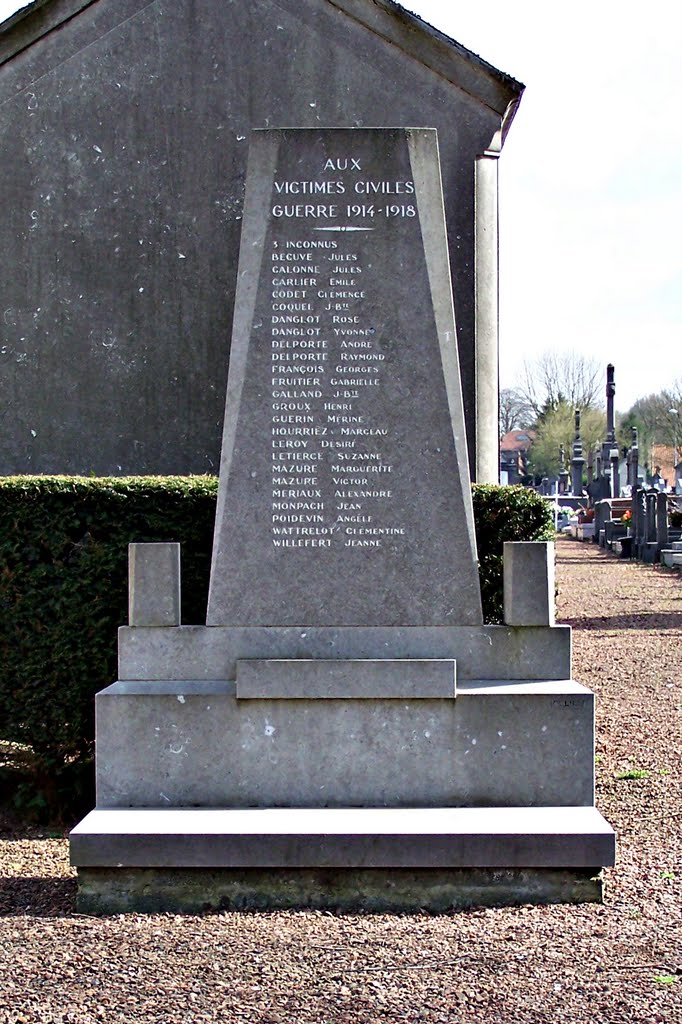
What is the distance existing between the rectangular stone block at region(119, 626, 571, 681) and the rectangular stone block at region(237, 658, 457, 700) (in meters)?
0.14

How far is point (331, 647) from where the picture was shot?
16.2 feet

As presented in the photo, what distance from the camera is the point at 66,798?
6.41 meters

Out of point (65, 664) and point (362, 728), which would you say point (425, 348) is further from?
point (65, 664)

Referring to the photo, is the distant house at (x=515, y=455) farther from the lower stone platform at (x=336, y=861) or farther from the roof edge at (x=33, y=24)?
the lower stone platform at (x=336, y=861)

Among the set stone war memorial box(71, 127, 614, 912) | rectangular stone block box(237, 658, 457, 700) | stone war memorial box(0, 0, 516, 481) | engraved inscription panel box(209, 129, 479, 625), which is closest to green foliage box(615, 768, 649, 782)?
stone war memorial box(71, 127, 614, 912)

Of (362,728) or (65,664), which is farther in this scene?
(65,664)

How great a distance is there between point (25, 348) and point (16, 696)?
411cm

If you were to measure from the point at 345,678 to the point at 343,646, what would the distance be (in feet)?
0.59

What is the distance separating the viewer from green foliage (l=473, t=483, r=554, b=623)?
6.39 metres

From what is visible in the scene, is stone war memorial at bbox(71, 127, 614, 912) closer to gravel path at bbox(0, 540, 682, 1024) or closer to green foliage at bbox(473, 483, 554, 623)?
gravel path at bbox(0, 540, 682, 1024)

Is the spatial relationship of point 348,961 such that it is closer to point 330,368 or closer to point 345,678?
point 345,678

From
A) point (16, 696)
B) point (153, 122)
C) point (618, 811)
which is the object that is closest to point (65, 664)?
point (16, 696)

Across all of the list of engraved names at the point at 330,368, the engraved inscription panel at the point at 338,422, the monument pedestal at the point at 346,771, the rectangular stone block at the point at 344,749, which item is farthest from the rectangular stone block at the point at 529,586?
the list of engraved names at the point at 330,368

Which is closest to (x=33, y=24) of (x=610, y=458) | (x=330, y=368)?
(x=330, y=368)
